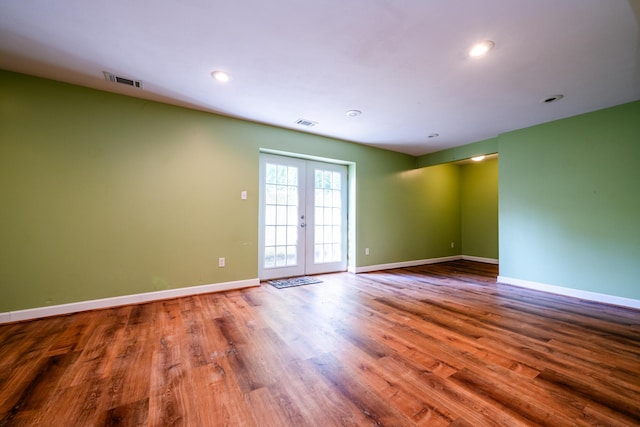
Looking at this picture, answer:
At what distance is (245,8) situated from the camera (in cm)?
179

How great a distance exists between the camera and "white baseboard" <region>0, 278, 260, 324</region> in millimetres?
2588

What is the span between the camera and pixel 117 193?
9.97 ft

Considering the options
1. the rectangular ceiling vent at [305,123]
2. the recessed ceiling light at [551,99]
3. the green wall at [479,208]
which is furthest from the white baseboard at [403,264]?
the recessed ceiling light at [551,99]

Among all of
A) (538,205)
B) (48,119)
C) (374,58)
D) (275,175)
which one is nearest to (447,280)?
(538,205)

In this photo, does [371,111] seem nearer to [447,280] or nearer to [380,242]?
[380,242]

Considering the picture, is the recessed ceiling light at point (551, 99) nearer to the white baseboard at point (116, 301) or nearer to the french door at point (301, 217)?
the french door at point (301, 217)

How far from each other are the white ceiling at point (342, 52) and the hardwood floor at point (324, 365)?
2.48 metres

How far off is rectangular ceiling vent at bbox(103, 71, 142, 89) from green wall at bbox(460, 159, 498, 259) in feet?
22.8

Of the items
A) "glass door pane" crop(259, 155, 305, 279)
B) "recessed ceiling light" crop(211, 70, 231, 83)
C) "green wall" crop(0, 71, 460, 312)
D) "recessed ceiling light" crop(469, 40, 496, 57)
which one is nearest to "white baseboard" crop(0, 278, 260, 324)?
"green wall" crop(0, 71, 460, 312)

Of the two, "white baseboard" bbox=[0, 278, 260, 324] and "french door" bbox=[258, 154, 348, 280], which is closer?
"white baseboard" bbox=[0, 278, 260, 324]

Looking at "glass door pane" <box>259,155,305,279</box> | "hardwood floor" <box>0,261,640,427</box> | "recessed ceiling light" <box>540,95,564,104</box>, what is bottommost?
"hardwood floor" <box>0,261,640,427</box>

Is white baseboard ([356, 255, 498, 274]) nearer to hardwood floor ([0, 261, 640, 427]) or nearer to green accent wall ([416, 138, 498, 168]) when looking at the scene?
hardwood floor ([0, 261, 640, 427])

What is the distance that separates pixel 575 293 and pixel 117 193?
6054 millimetres

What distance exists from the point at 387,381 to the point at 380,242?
3777mm
